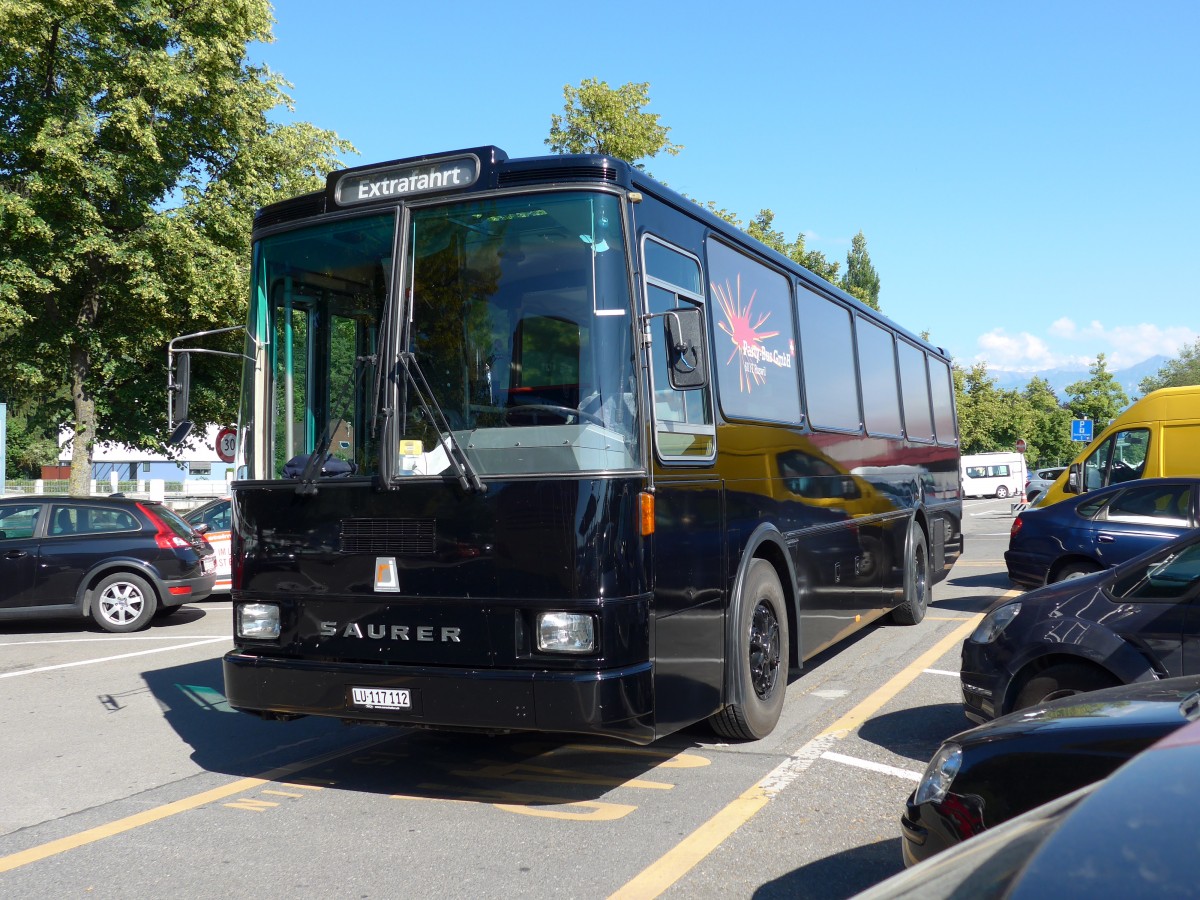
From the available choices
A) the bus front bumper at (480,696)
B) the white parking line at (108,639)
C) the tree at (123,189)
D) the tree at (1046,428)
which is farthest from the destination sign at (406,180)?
the tree at (1046,428)

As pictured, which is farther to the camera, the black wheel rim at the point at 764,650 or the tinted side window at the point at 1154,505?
the tinted side window at the point at 1154,505

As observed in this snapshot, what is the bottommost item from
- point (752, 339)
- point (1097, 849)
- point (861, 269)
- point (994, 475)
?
point (1097, 849)

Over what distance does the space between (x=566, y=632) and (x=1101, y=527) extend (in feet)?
26.0

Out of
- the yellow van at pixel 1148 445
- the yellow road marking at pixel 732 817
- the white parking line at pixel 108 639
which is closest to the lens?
the yellow road marking at pixel 732 817

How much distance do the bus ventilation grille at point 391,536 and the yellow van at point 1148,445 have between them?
10358mm

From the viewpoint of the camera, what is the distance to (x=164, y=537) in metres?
13.3

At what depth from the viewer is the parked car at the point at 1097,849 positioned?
1554 millimetres

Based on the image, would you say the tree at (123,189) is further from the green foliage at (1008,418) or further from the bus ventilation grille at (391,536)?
the green foliage at (1008,418)

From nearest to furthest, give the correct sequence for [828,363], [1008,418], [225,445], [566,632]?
1. [566,632]
2. [828,363]
3. [225,445]
4. [1008,418]

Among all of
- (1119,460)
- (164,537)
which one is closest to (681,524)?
(164,537)

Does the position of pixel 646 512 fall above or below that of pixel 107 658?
above

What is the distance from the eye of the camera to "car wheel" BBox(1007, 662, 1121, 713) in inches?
215

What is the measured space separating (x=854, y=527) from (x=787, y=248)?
3118 centimetres

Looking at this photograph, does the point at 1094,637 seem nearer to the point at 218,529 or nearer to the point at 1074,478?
the point at 1074,478
